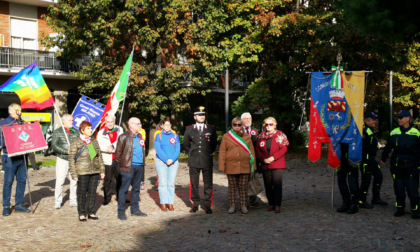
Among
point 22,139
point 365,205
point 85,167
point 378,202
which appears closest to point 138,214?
point 85,167

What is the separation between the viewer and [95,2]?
2086 centimetres

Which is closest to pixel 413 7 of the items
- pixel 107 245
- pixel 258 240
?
pixel 258 240

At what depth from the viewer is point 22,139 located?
9609mm

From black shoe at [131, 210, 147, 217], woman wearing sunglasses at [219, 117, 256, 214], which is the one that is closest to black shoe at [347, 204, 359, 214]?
woman wearing sunglasses at [219, 117, 256, 214]

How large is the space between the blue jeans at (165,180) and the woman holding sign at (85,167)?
1291mm

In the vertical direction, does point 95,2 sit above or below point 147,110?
above

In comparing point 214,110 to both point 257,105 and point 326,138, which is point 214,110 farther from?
point 326,138

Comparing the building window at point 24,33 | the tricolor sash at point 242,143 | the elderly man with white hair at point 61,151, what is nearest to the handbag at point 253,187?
the tricolor sash at point 242,143

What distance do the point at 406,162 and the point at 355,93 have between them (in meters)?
1.62

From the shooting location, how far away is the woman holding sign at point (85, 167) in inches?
344

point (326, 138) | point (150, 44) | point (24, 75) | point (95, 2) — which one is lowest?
point (326, 138)

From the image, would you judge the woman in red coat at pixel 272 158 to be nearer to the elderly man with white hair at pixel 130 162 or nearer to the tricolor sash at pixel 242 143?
the tricolor sash at pixel 242 143

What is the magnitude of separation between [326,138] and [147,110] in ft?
47.9

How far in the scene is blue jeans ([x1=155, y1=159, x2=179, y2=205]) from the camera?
32.0ft
